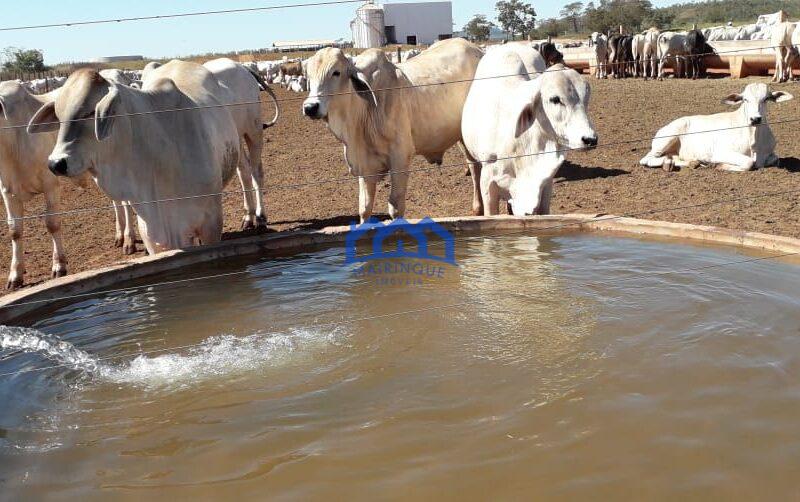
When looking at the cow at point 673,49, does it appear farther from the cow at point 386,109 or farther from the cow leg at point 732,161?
the cow at point 386,109

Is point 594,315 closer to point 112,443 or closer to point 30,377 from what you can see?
point 112,443

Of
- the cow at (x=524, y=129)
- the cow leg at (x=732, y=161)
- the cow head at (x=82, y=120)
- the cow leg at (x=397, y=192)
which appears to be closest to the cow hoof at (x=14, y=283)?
the cow head at (x=82, y=120)

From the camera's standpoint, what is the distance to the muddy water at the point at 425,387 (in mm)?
2391

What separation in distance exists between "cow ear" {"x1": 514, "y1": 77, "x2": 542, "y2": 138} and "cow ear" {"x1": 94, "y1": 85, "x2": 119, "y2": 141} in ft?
8.63

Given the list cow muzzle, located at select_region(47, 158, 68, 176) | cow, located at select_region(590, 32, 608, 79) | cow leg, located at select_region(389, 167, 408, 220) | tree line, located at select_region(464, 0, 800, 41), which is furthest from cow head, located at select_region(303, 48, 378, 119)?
tree line, located at select_region(464, 0, 800, 41)

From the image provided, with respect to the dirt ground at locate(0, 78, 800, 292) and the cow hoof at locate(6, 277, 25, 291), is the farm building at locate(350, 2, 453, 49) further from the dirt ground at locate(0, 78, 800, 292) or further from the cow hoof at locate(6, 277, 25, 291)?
the cow hoof at locate(6, 277, 25, 291)

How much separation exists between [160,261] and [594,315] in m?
2.58

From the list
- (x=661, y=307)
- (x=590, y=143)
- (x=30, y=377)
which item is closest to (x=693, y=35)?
(x=590, y=143)

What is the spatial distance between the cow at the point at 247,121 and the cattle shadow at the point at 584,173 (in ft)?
11.0

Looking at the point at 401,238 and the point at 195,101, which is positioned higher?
the point at 195,101

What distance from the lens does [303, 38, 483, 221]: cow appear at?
5.90 m

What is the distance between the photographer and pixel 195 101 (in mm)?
5695

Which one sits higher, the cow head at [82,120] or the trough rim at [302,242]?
the cow head at [82,120]

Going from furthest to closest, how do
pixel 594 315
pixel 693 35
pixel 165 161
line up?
1. pixel 693 35
2. pixel 165 161
3. pixel 594 315
